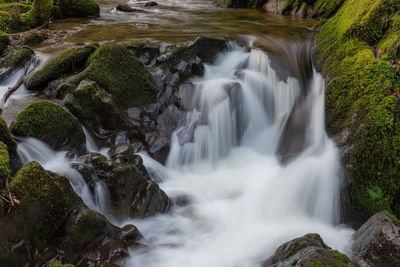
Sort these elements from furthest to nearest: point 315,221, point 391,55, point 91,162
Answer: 1. point 391,55
2. point 315,221
3. point 91,162

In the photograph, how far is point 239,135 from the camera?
7.34 m

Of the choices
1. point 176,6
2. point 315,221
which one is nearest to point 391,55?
point 315,221

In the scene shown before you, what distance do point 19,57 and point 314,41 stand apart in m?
7.39

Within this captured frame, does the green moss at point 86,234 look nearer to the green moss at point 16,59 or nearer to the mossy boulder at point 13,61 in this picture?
the mossy boulder at point 13,61

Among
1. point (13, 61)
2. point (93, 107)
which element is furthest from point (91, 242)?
point (13, 61)

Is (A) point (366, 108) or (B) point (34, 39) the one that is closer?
(A) point (366, 108)

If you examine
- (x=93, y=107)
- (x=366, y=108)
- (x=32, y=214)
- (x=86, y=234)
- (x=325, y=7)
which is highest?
(x=325, y=7)

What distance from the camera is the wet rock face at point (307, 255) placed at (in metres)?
3.32

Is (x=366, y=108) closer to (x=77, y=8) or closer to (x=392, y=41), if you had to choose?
(x=392, y=41)

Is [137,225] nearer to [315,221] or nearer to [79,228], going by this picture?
[79,228]

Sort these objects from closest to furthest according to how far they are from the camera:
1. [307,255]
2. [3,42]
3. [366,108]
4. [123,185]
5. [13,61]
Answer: [307,255], [123,185], [366,108], [13,61], [3,42]

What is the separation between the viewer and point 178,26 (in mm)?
11016

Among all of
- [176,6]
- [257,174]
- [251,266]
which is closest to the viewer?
[251,266]

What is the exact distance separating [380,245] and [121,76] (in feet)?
16.9
